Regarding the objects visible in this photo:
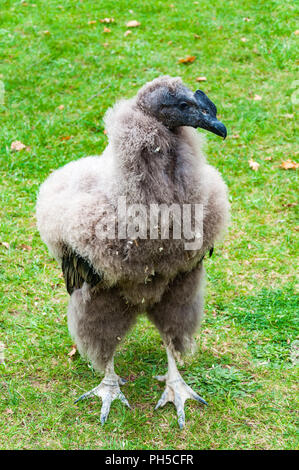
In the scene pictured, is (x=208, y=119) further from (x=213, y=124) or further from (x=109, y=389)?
(x=109, y=389)

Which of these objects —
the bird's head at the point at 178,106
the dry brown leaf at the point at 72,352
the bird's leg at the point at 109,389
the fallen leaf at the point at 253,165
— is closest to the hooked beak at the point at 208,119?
the bird's head at the point at 178,106

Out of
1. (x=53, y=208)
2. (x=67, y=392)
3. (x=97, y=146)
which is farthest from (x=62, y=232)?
(x=97, y=146)

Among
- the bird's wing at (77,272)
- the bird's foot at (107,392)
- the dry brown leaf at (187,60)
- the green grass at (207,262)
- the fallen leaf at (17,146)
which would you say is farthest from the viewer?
the dry brown leaf at (187,60)

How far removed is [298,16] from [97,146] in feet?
14.4

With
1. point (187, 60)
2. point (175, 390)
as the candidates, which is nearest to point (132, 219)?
point (175, 390)

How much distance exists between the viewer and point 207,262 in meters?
4.92

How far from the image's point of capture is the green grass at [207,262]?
3541 millimetres

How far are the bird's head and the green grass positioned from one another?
1.85m

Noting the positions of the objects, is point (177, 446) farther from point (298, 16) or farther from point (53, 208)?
point (298, 16)

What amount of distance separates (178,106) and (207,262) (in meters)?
2.28

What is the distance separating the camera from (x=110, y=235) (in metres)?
2.92

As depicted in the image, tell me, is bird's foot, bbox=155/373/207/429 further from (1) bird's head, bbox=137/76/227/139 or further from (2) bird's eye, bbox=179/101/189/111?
(2) bird's eye, bbox=179/101/189/111
